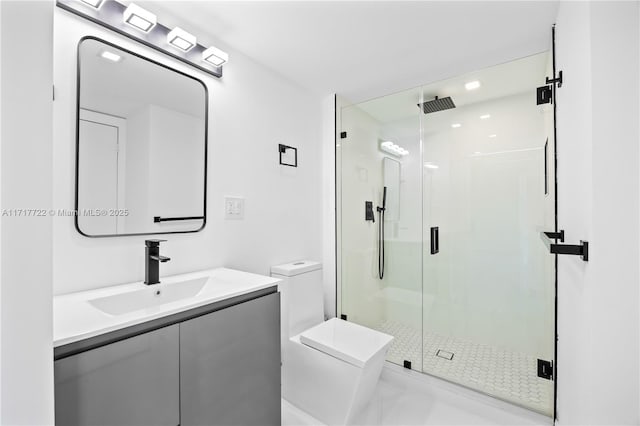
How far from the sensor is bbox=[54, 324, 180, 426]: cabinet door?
2.63 ft

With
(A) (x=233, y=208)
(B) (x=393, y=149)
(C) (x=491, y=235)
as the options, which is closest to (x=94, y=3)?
(A) (x=233, y=208)

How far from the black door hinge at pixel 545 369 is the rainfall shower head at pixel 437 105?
179 cm

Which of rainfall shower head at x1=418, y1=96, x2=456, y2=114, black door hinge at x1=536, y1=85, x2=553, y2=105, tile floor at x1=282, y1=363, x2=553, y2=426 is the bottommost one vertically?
tile floor at x1=282, y1=363, x2=553, y2=426

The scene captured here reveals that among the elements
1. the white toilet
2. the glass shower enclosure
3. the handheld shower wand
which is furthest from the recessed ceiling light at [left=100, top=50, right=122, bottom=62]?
the handheld shower wand

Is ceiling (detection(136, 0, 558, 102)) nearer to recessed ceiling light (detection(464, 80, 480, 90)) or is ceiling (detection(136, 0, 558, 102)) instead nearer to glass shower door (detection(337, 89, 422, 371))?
recessed ceiling light (detection(464, 80, 480, 90))

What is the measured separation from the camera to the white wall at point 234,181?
47.8 inches

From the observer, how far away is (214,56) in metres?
1.64

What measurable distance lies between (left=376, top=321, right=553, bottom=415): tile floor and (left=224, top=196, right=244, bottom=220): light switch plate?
1532mm

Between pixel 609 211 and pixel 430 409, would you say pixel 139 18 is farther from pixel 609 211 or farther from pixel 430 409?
pixel 430 409

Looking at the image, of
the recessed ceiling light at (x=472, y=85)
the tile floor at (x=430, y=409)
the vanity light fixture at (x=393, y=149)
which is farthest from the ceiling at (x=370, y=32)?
the tile floor at (x=430, y=409)

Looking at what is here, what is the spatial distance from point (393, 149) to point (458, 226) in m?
0.79

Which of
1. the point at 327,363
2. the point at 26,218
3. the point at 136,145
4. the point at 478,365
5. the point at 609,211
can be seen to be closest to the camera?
the point at 26,218

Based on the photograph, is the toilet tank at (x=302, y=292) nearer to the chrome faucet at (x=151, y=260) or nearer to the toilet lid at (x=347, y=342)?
the toilet lid at (x=347, y=342)

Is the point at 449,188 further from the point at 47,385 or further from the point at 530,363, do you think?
the point at 47,385
